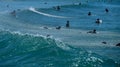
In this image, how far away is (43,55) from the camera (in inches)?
949

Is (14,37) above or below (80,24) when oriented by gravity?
above

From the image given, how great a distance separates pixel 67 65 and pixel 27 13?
151 feet

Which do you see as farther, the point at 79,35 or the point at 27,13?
the point at 27,13

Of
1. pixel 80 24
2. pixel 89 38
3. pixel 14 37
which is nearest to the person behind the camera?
pixel 14 37

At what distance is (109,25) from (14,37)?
84.4ft

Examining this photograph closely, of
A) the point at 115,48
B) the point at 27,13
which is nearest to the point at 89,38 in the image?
the point at 115,48

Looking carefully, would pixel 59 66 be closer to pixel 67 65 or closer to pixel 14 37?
pixel 67 65

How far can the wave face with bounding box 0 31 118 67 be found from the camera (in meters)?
22.0

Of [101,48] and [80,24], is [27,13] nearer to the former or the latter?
[80,24]

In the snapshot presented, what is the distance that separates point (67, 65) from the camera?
21.5 meters

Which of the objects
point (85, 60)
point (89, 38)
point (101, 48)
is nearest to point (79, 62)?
point (85, 60)

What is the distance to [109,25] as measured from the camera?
174ft

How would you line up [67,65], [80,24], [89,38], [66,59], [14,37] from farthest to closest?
[80,24], [89,38], [14,37], [66,59], [67,65]

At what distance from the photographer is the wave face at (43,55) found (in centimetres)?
2202
